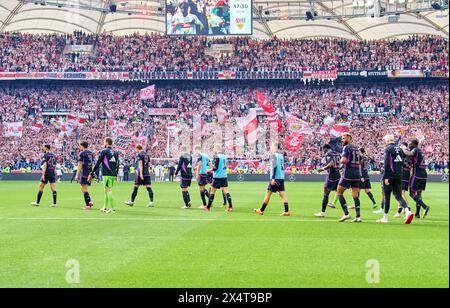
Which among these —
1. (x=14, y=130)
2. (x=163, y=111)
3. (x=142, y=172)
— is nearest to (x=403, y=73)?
(x=163, y=111)

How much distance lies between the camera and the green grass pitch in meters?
8.95

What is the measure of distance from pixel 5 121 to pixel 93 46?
1283cm

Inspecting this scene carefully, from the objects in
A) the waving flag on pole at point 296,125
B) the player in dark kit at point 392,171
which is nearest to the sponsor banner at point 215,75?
the waving flag on pole at point 296,125

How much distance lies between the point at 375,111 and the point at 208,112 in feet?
53.2

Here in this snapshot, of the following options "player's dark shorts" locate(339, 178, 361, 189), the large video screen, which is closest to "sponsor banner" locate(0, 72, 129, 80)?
the large video screen

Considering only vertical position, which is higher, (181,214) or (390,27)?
(390,27)

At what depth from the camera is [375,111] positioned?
65.8 metres

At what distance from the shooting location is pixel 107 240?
13578 millimetres

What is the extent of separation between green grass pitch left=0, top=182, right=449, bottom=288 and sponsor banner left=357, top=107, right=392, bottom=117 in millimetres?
46406

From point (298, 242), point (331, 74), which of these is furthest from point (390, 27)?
point (298, 242)

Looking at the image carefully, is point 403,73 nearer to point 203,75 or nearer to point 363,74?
point 363,74

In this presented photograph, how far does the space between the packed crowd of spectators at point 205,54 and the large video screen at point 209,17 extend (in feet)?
53.2
